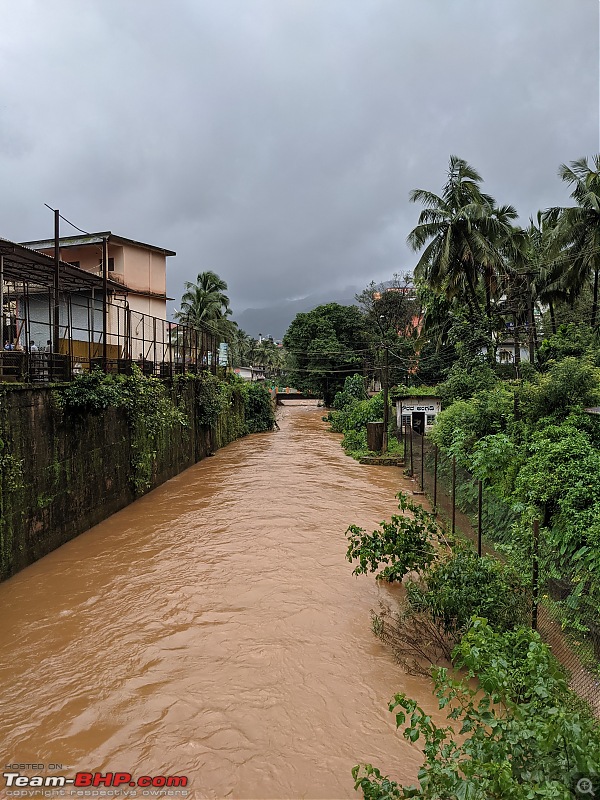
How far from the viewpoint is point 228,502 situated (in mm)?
15008

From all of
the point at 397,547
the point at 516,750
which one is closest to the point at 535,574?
the point at 397,547

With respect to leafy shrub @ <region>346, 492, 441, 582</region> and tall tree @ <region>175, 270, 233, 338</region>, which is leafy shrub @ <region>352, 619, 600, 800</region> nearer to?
leafy shrub @ <region>346, 492, 441, 582</region>

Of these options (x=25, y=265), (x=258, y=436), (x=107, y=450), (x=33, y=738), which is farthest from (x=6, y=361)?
(x=258, y=436)

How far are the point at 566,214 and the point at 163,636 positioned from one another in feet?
80.7

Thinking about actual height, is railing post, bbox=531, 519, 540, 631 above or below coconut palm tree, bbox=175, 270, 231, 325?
below

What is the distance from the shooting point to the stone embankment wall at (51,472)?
8930 millimetres

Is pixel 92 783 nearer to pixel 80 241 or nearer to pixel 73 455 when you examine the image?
pixel 73 455

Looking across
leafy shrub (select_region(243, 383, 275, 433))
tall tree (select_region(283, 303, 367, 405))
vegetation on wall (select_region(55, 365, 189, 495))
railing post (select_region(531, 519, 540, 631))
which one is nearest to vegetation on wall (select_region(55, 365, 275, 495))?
vegetation on wall (select_region(55, 365, 189, 495))

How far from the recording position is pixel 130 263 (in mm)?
28688

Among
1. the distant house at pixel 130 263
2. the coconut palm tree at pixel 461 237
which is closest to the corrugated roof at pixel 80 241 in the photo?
the distant house at pixel 130 263

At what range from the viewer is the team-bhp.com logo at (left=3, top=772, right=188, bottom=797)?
4539 millimetres
